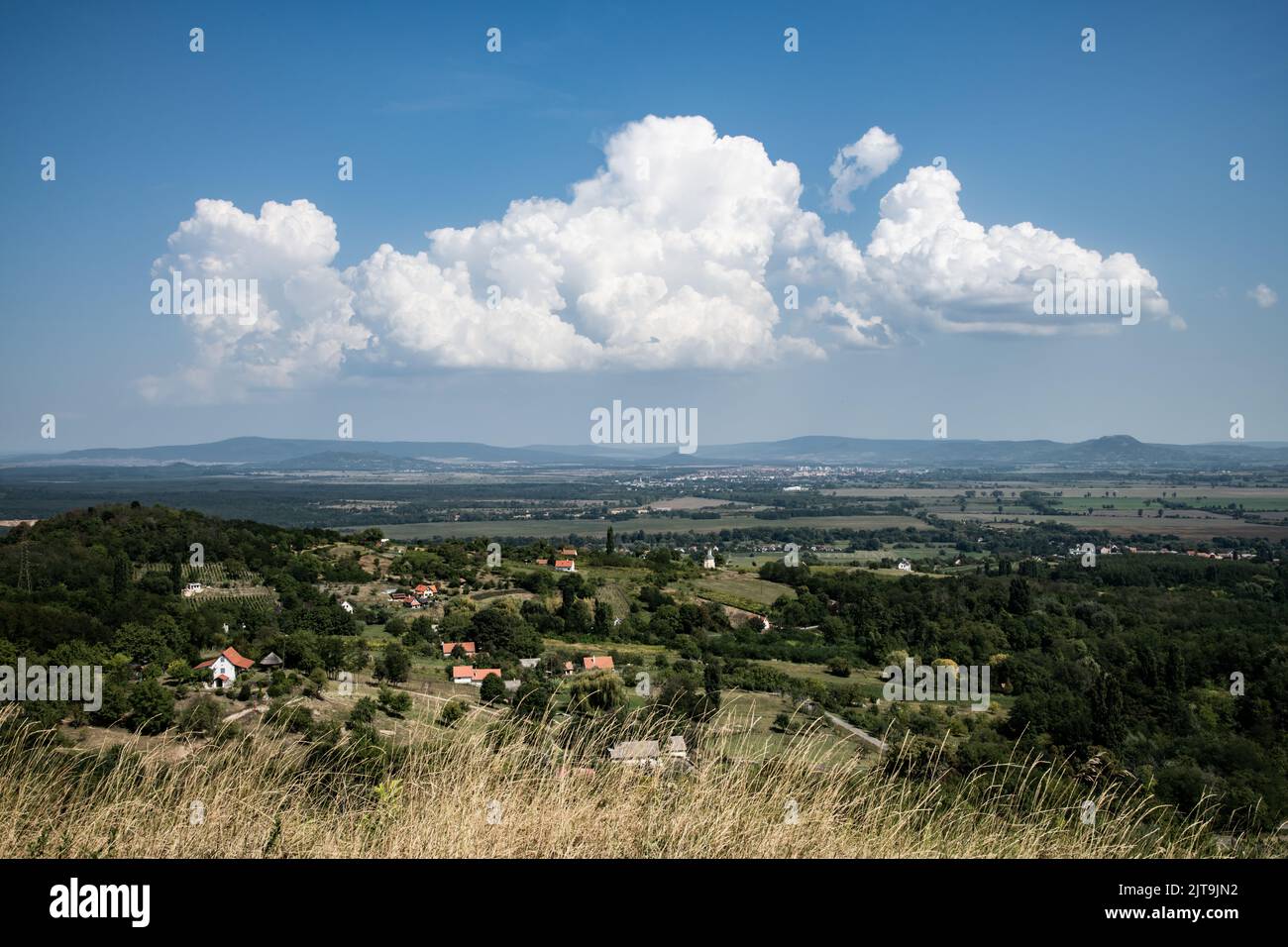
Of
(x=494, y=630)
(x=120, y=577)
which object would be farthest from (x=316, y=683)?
(x=120, y=577)

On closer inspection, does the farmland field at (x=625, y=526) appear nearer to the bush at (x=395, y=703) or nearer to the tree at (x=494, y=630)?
the tree at (x=494, y=630)

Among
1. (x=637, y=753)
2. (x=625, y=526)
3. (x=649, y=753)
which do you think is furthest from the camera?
(x=625, y=526)

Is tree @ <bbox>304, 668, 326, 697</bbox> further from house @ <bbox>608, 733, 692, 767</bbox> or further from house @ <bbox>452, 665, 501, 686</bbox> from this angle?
house @ <bbox>608, 733, 692, 767</bbox>

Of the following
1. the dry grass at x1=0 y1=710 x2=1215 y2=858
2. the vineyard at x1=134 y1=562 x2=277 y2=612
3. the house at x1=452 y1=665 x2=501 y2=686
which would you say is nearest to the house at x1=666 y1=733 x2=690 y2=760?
the dry grass at x1=0 y1=710 x2=1215 y2=858

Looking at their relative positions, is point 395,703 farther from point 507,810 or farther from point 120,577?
point 120,577

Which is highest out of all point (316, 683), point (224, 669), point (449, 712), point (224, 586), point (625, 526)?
point (449, 712)

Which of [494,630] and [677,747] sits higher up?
[677,747]
